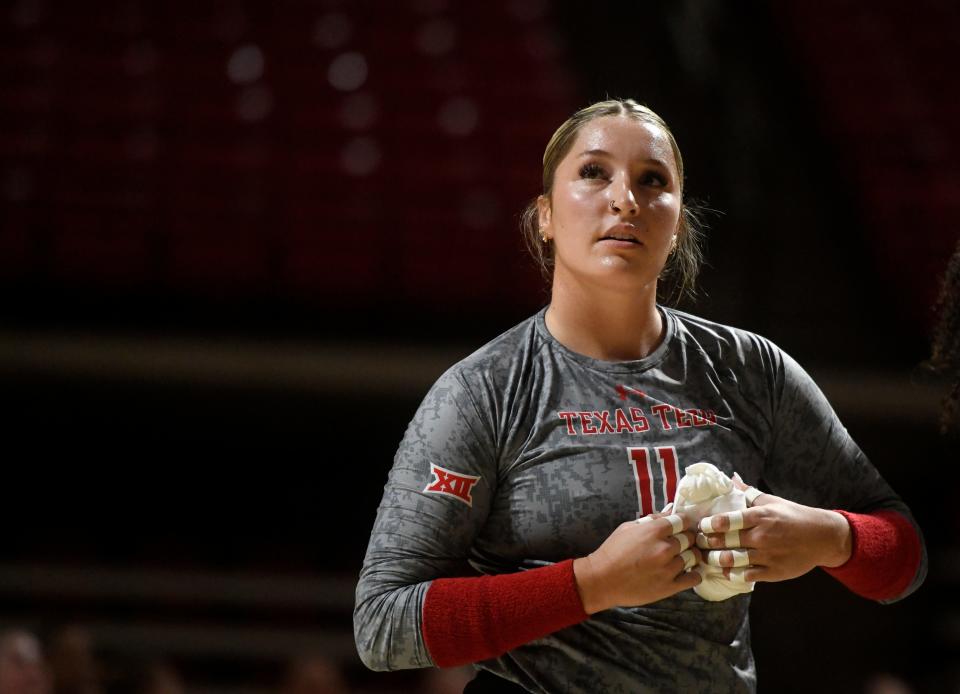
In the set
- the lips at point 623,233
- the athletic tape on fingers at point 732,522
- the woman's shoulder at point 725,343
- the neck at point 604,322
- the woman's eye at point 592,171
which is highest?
the woman's eye at point 592,171

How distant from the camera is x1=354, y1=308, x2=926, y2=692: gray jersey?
1446 millimetres

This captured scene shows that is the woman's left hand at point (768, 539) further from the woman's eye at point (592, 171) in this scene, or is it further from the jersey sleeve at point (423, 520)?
the woman's eye at point (592, 171)

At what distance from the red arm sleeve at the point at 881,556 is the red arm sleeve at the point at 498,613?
0.39m

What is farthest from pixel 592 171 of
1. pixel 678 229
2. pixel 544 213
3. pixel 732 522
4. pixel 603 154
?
pixel 732 522

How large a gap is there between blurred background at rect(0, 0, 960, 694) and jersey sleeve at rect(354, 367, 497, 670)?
2.65 metres

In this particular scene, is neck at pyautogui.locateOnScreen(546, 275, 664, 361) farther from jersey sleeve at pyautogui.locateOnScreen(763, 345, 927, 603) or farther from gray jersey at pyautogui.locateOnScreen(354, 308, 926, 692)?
jersey sleeve at pyautogui.locateOnScreen(763, 345, 927, 603)

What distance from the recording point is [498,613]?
137cm

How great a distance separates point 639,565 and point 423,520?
0.28m

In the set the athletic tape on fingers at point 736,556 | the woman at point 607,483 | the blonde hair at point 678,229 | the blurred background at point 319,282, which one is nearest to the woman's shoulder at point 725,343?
the woman at point 607,483

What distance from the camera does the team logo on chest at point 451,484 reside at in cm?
146

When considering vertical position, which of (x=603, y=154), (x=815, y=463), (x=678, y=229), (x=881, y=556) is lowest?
(x=881, y=556)

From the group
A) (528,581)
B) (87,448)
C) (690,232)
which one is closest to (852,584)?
(528,581)

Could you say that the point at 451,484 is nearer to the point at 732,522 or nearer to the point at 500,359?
the point at 500,359

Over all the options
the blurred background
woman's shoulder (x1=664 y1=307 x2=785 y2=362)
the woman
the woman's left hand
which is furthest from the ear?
the blurred background
